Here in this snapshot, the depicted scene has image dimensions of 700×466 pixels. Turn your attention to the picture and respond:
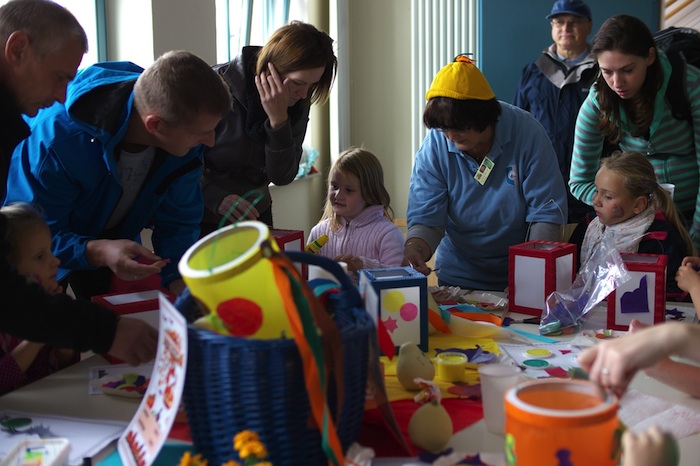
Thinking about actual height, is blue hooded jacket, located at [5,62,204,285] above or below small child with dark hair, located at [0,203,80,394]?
above

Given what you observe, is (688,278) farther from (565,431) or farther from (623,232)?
(565,431)

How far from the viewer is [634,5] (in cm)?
452

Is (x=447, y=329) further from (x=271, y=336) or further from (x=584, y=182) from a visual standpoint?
(x=584, y=182)

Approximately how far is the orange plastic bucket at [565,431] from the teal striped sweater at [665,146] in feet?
5.60

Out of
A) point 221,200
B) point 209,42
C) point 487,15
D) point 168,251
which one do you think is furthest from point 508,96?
point 168,251

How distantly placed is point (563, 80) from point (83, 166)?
2602 millimetres

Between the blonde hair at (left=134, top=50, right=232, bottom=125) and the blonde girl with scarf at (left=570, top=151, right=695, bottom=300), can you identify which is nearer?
the blonde hair at (left=134, top=50, right=232, bottom=125)

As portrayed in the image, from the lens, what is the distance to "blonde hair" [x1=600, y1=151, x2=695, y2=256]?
206 cm

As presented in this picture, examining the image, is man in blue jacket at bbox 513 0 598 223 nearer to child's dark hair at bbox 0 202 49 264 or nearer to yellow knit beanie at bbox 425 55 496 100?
yellow knit beanie at bbox 425 55 496 100

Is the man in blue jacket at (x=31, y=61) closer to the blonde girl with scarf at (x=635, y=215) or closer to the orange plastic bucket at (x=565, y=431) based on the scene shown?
the orange plastic bucket at (x=565, y=431)

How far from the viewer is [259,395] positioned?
0.84 meters

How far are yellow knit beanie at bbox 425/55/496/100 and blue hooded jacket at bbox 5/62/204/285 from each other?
2.46 ft

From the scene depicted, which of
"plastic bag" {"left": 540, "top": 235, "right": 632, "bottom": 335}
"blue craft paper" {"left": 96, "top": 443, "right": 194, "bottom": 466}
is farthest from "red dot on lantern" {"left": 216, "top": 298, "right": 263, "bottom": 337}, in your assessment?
"plastic bag" {"left": 540, "top": 235, "right": 632, "bottom": 335}

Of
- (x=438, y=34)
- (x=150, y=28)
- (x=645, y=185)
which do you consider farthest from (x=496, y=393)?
(x=438, y=34)
